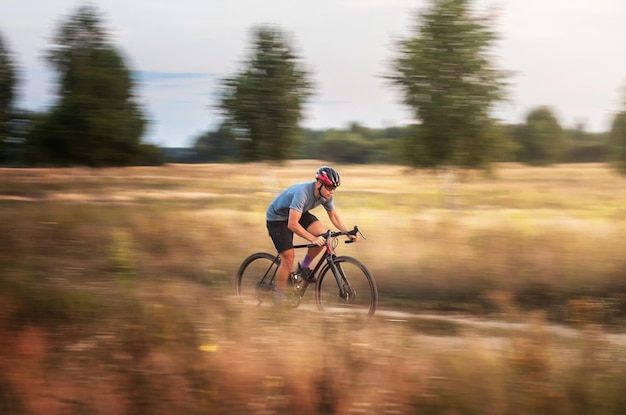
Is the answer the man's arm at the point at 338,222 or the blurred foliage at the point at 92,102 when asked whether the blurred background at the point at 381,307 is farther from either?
the blurred foliage at the point at 92,102

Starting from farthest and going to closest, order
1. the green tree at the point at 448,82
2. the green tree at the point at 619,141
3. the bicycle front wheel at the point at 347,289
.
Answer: the green tree at the point at 619,141 → the green tree at the point at 448,82 → the bicycle front wheel at the point at 347,289

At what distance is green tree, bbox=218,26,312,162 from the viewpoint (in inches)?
1130

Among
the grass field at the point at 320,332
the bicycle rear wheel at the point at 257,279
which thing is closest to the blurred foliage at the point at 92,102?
the grass field at the point at 320,332

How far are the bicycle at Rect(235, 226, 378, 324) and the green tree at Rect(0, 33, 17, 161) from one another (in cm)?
3779

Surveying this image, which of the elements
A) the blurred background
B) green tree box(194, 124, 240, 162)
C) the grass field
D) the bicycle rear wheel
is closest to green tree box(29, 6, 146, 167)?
green tree box(194, 124, 240, 162)

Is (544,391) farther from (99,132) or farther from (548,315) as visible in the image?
(99,132)

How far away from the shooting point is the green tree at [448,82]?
69.9 ft

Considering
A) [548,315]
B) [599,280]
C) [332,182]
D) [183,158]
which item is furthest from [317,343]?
[183,158]

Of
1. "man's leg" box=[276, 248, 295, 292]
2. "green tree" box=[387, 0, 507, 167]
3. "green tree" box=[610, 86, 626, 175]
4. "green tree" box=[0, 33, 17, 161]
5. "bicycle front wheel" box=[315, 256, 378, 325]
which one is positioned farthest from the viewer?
"green tree" box=[0, 33, 17, 161]

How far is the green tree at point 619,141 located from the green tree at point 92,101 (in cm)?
2199

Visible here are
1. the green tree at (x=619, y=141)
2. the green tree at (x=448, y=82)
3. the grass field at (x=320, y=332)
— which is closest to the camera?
the grass field at (x=320, y=332)

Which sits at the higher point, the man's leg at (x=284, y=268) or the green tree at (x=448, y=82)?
the green tree at (x=448, y=82)

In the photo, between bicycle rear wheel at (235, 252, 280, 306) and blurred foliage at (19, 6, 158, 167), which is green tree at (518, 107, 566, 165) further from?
bicycle rear wheel at (235, 252, 280, 306)

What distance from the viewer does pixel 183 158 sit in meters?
34.1
